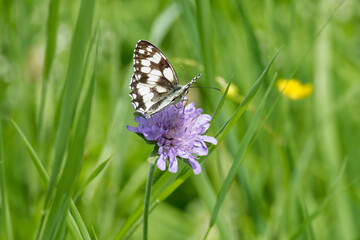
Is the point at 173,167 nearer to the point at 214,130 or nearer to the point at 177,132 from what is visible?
the point at 177,132

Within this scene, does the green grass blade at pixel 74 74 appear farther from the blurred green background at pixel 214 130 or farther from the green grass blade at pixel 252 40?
the green grass blade at pixel 252 40

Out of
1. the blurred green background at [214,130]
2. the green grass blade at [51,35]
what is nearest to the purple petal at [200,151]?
the blurred green background at [214,130]

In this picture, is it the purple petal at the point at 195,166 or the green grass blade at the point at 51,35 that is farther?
the green grass blade at the point at 51,35

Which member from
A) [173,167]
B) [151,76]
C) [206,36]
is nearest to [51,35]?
[151,76]

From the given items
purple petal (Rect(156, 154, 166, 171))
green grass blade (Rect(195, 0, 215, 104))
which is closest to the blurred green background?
green grass blade (Rect(195, 0, 215, 104))

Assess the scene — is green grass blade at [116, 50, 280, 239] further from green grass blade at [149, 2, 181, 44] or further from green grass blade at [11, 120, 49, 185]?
A: green grass blade at [149, 2, 181, 44]

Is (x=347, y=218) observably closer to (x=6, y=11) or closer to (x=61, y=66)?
(x=6, y=11)
